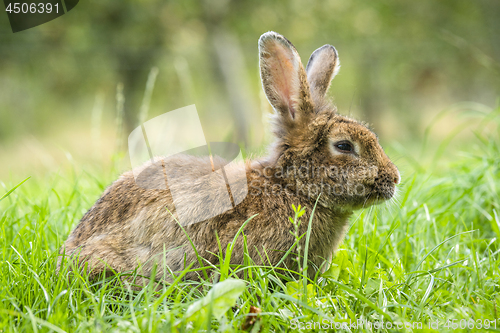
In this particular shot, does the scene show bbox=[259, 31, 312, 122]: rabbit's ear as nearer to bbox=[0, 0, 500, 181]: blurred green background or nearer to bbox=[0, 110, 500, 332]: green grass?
bbox=[0, 110, 500, 332]: green grass

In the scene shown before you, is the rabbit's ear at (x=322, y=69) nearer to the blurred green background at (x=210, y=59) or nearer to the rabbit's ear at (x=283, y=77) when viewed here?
the rabbit's ear at (x=283, y=77)

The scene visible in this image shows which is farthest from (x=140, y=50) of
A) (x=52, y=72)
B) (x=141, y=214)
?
(x=141, y=214)

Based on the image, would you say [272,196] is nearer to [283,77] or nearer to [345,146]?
[345,146]

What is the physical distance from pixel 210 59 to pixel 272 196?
11111 millimetres

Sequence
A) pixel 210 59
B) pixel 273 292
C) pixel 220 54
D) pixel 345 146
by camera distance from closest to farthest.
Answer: pixel 273 292, pixel 345 146, pixel 220 54, pixel 210 59

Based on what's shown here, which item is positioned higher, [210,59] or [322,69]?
[210,59]

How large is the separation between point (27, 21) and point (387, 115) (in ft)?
51.0

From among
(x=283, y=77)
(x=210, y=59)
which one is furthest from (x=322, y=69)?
(x=210, y=59)

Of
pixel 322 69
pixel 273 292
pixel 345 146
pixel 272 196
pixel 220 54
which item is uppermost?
pixel 220 54

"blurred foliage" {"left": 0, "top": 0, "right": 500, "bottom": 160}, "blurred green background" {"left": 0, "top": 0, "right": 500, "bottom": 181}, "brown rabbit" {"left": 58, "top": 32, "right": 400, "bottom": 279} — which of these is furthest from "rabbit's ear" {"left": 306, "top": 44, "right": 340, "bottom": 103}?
"blurred foliage" {"left": 0, "top": 0, "right": 500, "bottom": 160}

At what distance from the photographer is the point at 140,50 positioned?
437 inches

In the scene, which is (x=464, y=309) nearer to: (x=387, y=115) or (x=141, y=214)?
(x=141, y=214)

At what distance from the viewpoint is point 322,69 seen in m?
3.23

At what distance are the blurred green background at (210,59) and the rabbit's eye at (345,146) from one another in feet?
13.8
